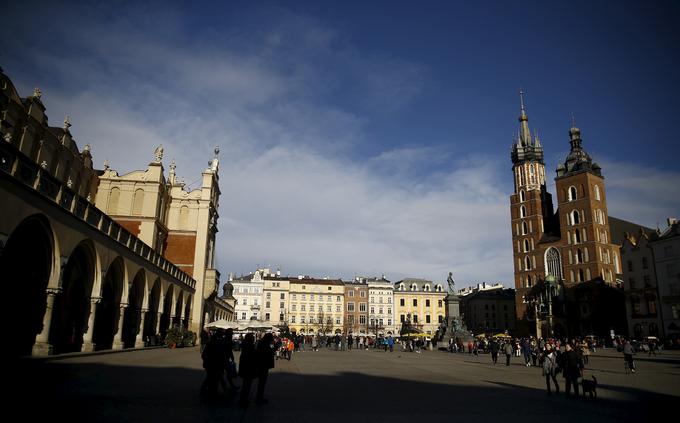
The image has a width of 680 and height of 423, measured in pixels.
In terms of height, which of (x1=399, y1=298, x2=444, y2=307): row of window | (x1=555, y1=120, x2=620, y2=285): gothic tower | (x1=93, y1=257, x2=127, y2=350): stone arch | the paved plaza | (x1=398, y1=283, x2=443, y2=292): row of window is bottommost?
the paved plaza

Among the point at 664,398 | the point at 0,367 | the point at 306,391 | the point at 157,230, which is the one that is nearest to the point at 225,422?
the point at 306,391

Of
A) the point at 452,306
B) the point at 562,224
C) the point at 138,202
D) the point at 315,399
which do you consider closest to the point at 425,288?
the point at 562,224

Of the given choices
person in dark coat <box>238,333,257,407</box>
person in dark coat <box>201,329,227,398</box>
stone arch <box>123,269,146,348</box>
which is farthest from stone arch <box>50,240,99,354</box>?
person in dark coat <box>238,333,257,407</box>

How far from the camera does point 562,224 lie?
89000 millimetres

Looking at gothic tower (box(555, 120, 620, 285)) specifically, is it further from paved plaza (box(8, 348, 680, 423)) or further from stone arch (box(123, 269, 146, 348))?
stone arch (box(123, 269, 146, 348))

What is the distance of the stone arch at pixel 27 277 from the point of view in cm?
1759

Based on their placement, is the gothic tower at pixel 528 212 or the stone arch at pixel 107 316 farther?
the gothic tower at pixel 528 212

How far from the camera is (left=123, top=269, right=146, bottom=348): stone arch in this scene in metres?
29.7

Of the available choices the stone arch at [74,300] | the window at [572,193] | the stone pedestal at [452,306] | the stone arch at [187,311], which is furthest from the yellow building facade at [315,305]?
the stone arch at [74,300]

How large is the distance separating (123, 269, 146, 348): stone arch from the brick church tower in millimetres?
75424

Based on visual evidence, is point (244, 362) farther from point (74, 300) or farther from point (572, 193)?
point (572, 193)

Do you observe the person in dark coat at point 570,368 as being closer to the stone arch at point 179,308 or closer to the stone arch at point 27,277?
the stone arch at point 27,277

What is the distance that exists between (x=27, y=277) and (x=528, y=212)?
310 ft

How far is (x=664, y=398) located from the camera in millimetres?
12883
